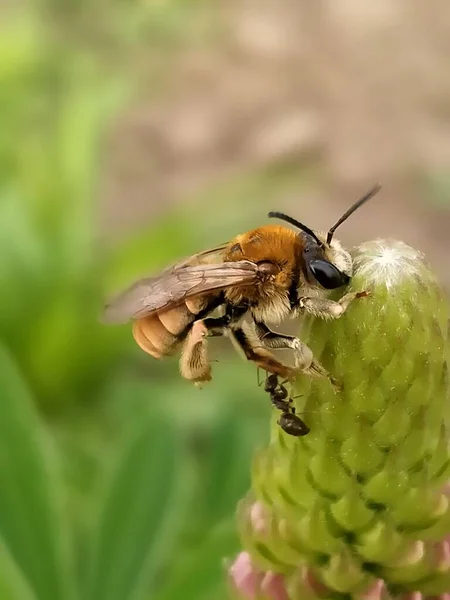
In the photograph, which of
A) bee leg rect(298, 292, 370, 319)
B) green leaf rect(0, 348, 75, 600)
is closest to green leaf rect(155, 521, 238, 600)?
green leaf rect(0, 348, 75, 600)

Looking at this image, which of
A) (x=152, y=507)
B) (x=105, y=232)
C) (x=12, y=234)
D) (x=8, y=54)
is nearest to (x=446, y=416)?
(x=152, y=507)

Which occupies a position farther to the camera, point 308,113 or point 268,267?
Result: point 308,113

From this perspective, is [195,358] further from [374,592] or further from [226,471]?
[226,471]

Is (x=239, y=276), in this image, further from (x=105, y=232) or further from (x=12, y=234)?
(x=105, y=232)

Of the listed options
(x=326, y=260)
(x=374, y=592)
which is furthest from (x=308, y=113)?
(x=374, y=592)

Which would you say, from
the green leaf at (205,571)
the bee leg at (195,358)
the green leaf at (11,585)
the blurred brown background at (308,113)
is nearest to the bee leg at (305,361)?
the bee leg at (195,358)

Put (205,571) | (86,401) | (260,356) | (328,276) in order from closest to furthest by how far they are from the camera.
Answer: (328,276), (260,356), (205,571), (86,401)

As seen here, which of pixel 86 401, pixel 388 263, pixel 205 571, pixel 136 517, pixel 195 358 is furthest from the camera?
pixel 86 401
